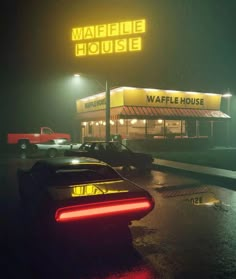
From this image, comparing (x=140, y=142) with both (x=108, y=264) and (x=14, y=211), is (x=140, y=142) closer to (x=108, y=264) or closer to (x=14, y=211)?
(x=14, y=211)

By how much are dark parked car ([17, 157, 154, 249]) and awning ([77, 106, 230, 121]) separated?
19614 millimetres

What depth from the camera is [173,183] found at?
1184 cm

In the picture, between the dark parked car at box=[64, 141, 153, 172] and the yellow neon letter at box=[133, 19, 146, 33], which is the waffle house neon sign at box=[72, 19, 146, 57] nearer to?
the yellow neon letter at box=[133, 19, 146, 33]

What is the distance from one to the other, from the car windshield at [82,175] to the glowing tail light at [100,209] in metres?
0.86

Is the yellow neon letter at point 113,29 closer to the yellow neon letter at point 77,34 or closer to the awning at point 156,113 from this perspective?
the yellow neon letter at point 77,34

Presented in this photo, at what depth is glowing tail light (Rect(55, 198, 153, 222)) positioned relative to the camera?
453 centimetres

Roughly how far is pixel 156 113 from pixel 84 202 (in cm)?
2304

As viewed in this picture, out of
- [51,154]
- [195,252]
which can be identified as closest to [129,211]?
[195,252]

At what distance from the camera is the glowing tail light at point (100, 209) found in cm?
453

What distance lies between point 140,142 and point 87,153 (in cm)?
1286

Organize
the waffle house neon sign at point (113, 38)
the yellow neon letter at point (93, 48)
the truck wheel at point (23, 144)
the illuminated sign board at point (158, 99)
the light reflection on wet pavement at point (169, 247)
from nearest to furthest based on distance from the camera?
the light reflection on wet pavement at point (169, 247), the truck wheel at point (23, 144), the illuminated sign board at point (158, 99), the waffle house neon sign at point (113, 38), the yellow neon letter at point (93, 48)

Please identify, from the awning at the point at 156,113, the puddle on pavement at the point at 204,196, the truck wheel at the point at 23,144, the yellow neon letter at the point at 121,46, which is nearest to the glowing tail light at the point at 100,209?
the puddle on pavement at the point at 204,196

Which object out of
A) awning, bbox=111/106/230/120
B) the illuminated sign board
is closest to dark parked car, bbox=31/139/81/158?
awning, bbox=111/106/230/120

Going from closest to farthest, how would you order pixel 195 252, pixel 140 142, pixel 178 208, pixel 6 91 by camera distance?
pixel 195 252 → pixel 178 208 → pixel 140 142 → pixel 6 91
